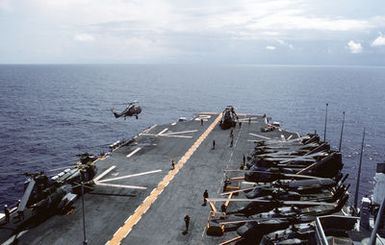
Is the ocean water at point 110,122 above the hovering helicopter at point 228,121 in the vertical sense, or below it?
below

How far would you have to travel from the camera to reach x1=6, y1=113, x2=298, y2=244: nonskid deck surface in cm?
3077

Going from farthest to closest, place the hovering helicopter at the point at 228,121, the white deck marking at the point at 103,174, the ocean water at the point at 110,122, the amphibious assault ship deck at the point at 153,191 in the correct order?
the hovering helicopter at the point at 228,121 < the ocean water at the point at 110,122 < the white deck marking at the point at 103,174 < the amphibious assault ship deck at the point at 153,191

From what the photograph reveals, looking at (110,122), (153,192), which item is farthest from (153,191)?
(110,122)

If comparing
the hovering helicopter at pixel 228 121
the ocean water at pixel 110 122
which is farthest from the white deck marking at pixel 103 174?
the hovering helicopter at pixel 228 121

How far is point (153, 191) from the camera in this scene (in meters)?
40.2

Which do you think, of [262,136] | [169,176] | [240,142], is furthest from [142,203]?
[262,136]

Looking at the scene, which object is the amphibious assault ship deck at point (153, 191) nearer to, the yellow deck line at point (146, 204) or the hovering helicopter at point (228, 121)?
the yellow deck line at point (146, 204)

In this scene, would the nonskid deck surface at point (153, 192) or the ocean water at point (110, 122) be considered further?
the ocean water at point (110, 122)

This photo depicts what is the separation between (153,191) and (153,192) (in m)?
0.29

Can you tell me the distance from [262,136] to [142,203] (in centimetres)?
3517

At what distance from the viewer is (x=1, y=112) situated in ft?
392

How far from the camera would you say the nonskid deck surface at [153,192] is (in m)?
30.8

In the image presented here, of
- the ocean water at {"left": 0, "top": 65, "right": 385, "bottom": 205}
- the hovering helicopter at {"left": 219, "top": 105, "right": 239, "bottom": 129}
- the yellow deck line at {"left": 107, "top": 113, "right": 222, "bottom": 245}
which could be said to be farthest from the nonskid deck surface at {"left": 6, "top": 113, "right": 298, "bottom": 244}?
the ocean water at {"left": 0, "top": 65, "right": 385, "bottom": 205}

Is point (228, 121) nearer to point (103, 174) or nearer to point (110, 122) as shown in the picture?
point (103, 174)
